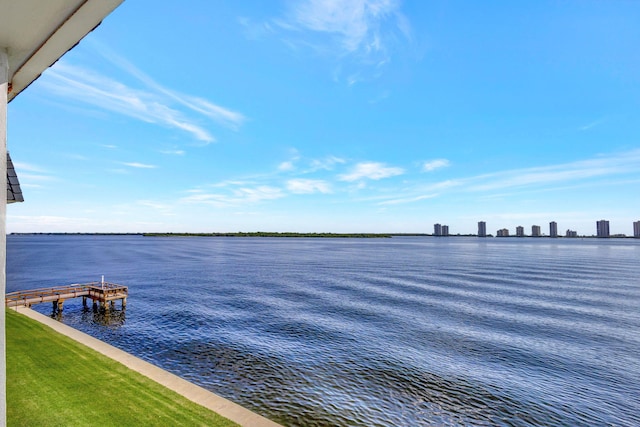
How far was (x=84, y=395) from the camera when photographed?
12.6 metres

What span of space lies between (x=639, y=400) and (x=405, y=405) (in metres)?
13.4

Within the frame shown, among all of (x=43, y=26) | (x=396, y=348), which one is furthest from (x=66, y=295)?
(x=43, y=26)

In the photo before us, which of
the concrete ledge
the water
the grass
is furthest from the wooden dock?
the grass

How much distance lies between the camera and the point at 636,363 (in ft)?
75.3

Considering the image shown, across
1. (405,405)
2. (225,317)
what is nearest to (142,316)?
(225,317)

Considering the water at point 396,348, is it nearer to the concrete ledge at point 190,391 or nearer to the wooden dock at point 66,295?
the wooden dock at point 66,295

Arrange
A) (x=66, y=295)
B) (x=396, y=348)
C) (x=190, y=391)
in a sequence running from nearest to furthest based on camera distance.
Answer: (x=190, y=391) → (x=396, y=348) → (x=66, y=295)

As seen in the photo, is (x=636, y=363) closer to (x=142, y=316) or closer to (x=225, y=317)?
(x=225, y=317)

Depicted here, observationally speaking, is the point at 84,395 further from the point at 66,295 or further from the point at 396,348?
the point at 66,295

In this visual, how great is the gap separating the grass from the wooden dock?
60.8 feet

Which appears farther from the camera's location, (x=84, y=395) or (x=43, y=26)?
(x=84, y=395)

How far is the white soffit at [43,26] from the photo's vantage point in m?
2.39

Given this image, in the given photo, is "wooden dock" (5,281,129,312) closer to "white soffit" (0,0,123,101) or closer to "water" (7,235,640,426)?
"water" (7,235,640,426)

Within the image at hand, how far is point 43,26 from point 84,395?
14825 millimetres
